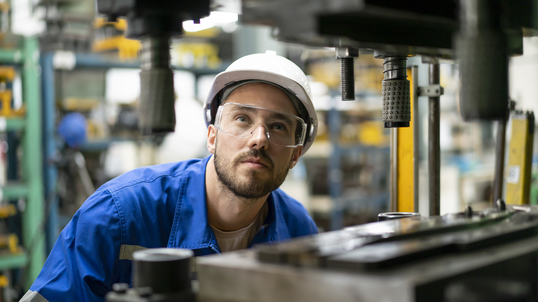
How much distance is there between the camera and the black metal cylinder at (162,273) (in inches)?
29.2

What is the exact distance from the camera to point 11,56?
3250 mm

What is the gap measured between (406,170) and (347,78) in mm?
677

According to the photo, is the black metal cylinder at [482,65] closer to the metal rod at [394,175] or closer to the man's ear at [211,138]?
the metal rod at [394,175]

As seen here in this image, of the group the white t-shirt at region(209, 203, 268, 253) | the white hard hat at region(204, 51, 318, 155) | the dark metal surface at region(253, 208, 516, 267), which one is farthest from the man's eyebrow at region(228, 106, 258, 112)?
the dark metal surface at region(253, 208, 516, 267)

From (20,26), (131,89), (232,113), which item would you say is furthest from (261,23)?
(131,89)

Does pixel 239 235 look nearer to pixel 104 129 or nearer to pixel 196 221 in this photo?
pixel 196 221

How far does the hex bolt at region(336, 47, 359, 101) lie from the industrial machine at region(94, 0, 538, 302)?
19 centimetres

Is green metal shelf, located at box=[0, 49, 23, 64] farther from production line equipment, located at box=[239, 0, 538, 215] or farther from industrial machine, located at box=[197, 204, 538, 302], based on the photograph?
industrial machine, located at box=[197, 204, 538, 302]

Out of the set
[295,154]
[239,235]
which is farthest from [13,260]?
[295,154]

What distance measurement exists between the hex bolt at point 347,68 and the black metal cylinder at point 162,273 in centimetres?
59

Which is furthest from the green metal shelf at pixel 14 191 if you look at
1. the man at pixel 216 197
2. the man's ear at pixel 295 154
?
the man's ear at pixel 295 154

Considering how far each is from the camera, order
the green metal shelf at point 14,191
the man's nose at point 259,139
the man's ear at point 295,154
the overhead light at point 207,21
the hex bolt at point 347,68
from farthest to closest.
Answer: the green metal shelf at point 14,191, the man's ear at point 295,154, the man's nose at point 259,139, the hex bolt at point 347,68, the overhead light at point 207,21

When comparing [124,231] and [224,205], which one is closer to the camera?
[124,231]

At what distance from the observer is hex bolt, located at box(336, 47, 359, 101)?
1.08m
